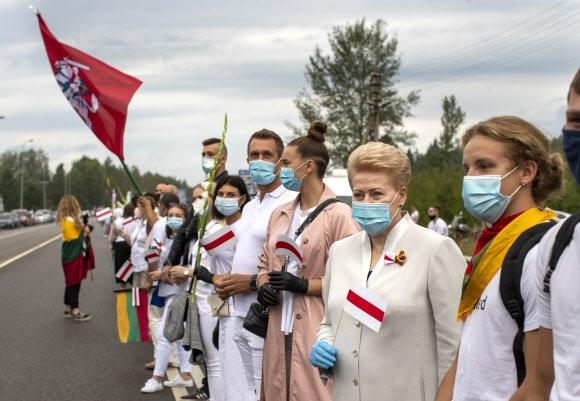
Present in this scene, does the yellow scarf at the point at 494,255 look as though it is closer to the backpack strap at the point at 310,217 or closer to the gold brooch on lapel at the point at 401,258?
the gold brooch on lapel at the point at 401,258

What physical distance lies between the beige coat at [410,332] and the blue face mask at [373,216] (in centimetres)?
14

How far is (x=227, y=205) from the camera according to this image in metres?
6.90

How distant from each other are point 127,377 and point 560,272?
7.95 metres

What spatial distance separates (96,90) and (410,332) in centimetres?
794

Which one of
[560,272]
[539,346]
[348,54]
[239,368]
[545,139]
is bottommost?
[239,368]

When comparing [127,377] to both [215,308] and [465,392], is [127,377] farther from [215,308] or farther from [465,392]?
[465,392]

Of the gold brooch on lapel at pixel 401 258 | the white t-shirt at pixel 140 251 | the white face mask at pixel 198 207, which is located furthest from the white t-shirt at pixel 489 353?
the white t-shirt at pixel 140 251

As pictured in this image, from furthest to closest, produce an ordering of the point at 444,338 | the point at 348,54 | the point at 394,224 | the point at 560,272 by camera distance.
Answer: the point at 348,54 < the point at 394,224 < the point at 444,338 < the point at 560,272

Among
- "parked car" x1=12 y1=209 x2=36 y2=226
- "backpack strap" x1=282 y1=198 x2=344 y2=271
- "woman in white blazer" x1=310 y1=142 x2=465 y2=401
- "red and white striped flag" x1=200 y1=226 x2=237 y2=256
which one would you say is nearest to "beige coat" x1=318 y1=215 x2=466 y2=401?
"woman in white blazer" x1=310 y1=142 x2=465 y2=401

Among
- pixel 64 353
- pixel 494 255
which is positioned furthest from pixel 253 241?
pixel 64 353

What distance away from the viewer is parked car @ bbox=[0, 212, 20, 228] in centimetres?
9144

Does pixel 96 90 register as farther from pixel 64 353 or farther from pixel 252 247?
pixel 252 247

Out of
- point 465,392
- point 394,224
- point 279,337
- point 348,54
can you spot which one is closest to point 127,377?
point 279,337

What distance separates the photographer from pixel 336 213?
5148mm
